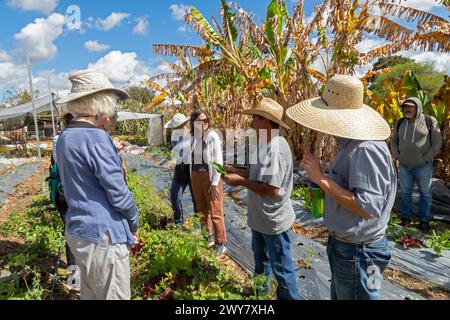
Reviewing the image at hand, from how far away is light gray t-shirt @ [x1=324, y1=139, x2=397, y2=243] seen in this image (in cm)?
164

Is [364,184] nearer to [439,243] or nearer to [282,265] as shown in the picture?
[282,265]

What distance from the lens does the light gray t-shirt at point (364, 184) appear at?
1639 millimetres

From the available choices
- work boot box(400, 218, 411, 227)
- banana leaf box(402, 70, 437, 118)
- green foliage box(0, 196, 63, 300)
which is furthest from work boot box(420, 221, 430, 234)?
green foliage box(0, 196, 63, 300)

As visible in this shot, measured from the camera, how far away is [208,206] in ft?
12.9

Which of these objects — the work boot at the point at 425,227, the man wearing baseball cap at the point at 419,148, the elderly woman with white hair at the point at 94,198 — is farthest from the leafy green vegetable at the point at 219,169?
the work boot at the point at 425,227

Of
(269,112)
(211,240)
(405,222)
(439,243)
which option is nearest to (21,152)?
(211,240)

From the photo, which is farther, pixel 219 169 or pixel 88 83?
pixel 219 169

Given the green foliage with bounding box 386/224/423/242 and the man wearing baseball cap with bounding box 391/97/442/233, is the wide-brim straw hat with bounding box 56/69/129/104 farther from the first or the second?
the man wearing baseball cap with bounding box 391/97/442/233

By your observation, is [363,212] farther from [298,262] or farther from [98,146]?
[298,262]

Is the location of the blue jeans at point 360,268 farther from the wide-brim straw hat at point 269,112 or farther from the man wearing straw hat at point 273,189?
the wide-brim straw hat at point 269,112

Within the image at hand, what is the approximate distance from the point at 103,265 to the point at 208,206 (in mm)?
2112

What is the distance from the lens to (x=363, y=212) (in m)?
1.67

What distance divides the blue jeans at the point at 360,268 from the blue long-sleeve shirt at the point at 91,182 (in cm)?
131

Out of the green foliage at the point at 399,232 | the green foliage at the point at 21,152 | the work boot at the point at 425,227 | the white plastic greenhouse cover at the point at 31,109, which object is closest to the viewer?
the green foliage at the point at 399,232
